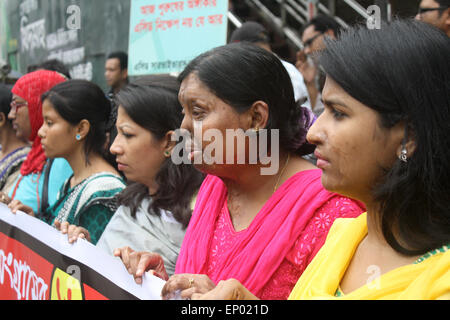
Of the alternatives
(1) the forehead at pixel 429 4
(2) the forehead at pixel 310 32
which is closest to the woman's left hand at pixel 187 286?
(1) the forehead at pixel 429 4

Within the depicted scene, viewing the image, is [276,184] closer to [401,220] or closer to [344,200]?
[344,200]

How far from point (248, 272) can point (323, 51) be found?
2.51ft

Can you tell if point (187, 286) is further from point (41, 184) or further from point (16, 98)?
point (16, 98)

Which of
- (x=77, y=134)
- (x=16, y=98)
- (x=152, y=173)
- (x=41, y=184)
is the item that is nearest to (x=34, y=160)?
(x=41, y=184)

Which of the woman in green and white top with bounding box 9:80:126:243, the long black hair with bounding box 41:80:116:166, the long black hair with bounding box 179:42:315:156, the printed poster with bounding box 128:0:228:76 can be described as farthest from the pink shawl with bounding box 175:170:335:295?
the printed poster with bounding box 128:0:228:76

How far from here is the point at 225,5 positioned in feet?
12.1

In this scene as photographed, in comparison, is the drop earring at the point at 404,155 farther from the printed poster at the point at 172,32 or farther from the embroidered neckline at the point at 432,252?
the printed poster at the point at 172,32

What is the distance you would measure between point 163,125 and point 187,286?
1.34m

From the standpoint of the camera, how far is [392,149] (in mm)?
1326

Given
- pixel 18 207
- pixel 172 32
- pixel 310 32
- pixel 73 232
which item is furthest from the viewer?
pixel 310 32

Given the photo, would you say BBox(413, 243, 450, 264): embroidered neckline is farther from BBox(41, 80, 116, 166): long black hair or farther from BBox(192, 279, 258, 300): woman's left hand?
BBox(41, 80, 116, 166): long black hair

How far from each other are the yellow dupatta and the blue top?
2.59 m

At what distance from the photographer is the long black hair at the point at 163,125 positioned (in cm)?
269
